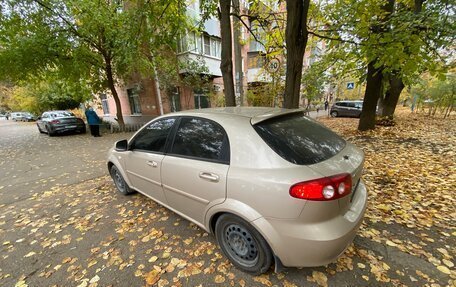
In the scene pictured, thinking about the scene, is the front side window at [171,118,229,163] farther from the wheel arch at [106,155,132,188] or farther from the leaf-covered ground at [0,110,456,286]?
the wheel arch at [106,155,132,188]

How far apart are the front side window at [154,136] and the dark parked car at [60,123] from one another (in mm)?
12380

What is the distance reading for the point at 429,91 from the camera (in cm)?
1323

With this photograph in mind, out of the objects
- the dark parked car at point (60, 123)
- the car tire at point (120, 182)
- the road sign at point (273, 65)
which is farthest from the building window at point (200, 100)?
the car tire at point (120, 182)

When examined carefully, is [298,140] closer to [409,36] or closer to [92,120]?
[409,36]

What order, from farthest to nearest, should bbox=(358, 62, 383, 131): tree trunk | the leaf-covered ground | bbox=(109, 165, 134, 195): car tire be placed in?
bbox=(358, 62, 383, 131): tree trunk
bbox=(109, 165, 134, 195): car tire
the leaf-covered ground

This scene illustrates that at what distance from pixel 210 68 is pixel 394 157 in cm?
1185

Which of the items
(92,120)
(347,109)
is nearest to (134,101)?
(92,120)

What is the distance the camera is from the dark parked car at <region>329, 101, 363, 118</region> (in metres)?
16.9

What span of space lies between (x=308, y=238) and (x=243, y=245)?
28.6 inches

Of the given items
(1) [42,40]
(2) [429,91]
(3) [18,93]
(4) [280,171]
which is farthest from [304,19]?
(3) [18,93]

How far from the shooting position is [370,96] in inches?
306

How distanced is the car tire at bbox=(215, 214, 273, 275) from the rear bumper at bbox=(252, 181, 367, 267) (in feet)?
0.51

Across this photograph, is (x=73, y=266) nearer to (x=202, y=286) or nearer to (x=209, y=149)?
(x=202, y=286)

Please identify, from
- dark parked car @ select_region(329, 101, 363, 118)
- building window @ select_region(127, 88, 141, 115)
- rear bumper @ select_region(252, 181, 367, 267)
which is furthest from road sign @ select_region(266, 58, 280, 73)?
building window @ select_region(127, 88, 141, 115)
